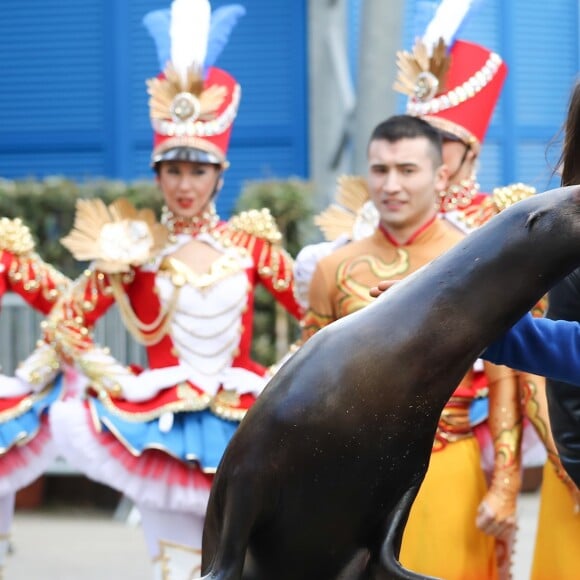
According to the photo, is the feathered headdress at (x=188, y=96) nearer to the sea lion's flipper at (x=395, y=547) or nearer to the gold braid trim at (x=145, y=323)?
the gold braid trim at (x=145, y=323)

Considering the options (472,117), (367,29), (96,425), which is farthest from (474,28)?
(96,425)

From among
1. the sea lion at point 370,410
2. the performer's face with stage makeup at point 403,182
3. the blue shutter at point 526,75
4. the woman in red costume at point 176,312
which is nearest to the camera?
the sea lion at point 370,410

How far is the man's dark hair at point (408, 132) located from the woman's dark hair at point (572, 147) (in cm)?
109

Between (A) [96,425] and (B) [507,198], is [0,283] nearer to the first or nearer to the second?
(A) [96,425]

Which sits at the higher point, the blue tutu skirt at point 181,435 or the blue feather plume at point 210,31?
the blue feather plume at point 210,31

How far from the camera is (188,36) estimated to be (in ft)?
12.9

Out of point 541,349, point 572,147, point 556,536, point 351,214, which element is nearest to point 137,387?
point 351,214

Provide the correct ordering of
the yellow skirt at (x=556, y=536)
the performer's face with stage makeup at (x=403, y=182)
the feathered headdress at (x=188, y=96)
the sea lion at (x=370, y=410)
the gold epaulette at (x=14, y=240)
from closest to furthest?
the sea lion at (x=370, y=410) → the yellow skirt at (x=556, y=536) → the performer's face with stage makeup at (x=403, y=182) → the feathered headdress at (x=188, y=96) → the gold epaulette at (x=14, y=240)

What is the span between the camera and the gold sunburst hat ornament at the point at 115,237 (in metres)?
3.82

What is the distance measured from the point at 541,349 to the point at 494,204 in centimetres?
175

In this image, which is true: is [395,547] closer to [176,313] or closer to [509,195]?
[509,195]

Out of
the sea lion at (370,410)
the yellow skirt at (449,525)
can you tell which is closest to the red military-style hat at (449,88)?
the yellow skirt at (449,525)

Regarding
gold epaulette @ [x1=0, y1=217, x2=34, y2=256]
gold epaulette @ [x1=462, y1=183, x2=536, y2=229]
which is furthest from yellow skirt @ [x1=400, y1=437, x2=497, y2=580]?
gold epaulette @ [x1=0, y1=217, x2=34, y2=256]

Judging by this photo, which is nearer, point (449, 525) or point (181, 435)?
point (449, 525)
